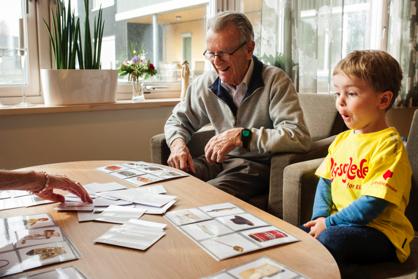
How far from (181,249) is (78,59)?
6.08ft

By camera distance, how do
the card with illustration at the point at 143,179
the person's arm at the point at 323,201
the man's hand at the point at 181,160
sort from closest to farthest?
the person's arm at the point at 323,201 < the card with illustration at the point at 143,179 < the man's hand at the point at 181,160

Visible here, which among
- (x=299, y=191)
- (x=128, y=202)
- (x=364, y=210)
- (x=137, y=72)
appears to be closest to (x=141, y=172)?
(x=128, y=202)

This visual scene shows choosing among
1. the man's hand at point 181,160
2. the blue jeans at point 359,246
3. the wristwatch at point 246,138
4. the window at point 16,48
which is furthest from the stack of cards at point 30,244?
the window at point 16,48

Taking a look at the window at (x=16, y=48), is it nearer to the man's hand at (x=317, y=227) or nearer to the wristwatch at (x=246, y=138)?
the wristwatch at (x=246, y=138)

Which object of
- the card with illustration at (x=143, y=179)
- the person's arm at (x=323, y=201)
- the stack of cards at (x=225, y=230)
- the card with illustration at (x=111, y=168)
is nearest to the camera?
the stack of cards at (x=225, y=230)

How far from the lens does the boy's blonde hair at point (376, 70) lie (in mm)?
1252

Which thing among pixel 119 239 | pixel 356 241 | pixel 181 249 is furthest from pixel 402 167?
pixel 119 239

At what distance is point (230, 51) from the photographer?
1.91m

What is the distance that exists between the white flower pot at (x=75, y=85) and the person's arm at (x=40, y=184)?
4.30ft

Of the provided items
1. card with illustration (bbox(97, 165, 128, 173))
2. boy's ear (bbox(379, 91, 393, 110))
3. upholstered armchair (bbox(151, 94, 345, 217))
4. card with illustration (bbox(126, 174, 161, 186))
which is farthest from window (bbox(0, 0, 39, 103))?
boy's ear (bbox(379, 91, 393, 110))

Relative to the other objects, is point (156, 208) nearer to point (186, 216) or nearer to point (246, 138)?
point (186, 216)

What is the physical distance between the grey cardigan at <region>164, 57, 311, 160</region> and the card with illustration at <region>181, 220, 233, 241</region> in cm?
76

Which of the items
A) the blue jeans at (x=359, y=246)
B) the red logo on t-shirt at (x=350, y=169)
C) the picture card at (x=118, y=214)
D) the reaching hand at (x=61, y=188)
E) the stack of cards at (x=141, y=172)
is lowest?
the blue jeans at (x=359, y=246)

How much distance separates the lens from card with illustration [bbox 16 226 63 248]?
3.21 feet
